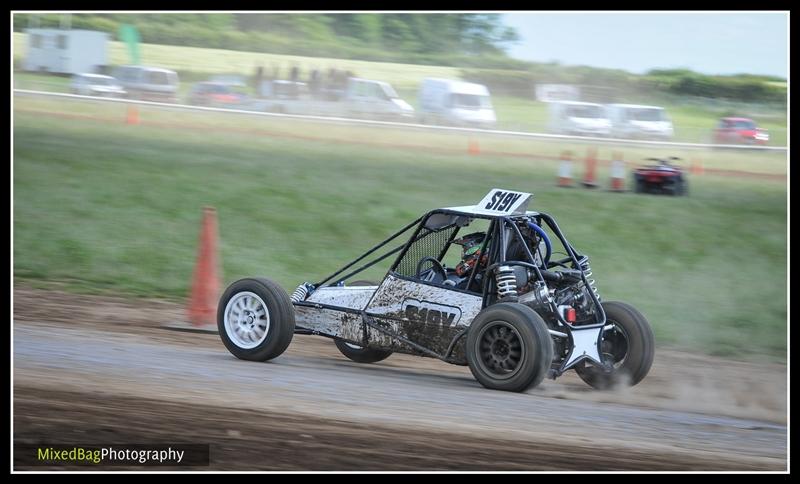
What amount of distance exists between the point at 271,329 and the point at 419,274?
1245 mm

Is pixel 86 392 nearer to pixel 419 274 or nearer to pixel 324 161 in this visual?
pixel 419 274

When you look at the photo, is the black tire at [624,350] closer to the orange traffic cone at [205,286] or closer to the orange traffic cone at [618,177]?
the orange traffic cone at [205,286]

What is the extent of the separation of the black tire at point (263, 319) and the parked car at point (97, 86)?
14169 millimetres

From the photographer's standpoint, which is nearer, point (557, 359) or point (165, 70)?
point (557, 359)

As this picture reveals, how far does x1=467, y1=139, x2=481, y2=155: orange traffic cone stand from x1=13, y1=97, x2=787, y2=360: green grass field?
0.49m

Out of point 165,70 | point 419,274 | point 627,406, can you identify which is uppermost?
point 165,70

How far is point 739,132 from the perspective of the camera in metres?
20.3

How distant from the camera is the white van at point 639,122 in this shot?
20578 mm

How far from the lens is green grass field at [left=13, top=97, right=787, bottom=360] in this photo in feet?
39.0

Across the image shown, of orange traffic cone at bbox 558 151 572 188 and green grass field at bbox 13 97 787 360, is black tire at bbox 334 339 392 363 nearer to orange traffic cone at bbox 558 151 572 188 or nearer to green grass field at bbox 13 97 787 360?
green grass field at bbox 13 97 787 360

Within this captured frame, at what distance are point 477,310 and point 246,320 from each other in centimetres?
194

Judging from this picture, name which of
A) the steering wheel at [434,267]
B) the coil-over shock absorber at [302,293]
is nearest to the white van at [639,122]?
the steering wheel at [434,267]
